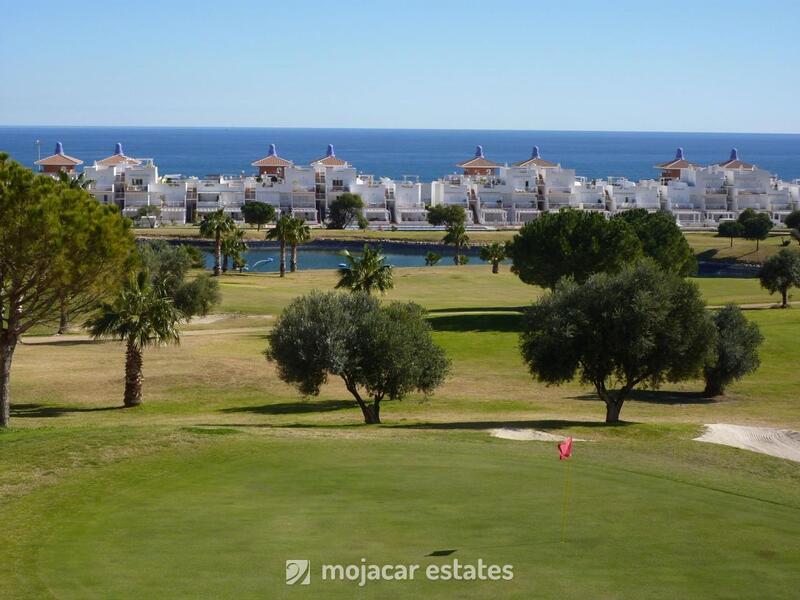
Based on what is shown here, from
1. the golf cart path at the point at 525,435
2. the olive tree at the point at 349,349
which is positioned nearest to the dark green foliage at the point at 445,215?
the olive tree at the point at 349,349

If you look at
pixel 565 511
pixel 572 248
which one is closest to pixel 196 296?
pixel 572 248

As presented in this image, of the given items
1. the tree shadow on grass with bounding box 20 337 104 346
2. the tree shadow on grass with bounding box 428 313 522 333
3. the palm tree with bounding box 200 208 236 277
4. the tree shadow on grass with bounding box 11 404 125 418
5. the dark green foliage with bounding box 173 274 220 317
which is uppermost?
the palm tree with bounding box 200 208 236 277

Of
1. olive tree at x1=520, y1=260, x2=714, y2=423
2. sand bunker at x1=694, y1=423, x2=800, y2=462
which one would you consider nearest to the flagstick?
sand bunker at x1=694, y1=423, x2=800, y2=462

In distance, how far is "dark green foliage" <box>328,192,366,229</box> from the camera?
148375 millimetres

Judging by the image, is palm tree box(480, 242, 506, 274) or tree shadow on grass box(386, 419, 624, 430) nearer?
tree shadow on grass box(386, 419, 624, 430)

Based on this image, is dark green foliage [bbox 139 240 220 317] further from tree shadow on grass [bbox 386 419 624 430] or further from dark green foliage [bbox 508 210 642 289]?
tree shadow on grass [bbox 386 419 624 430]

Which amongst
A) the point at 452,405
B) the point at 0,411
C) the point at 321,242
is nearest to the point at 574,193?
the point at 321,242

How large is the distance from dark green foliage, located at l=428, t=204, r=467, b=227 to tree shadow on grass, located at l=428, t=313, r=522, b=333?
3198 inches

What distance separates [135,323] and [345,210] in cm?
10989

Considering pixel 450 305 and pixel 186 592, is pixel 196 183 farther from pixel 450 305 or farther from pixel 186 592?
pixel 186 592

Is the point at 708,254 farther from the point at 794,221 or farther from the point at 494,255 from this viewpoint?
the point at 494,255

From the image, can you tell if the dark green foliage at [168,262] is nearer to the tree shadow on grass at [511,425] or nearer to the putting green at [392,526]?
the tree shadow on grass at [511,425]

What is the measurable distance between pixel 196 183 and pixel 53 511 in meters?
140

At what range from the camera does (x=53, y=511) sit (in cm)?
1994
